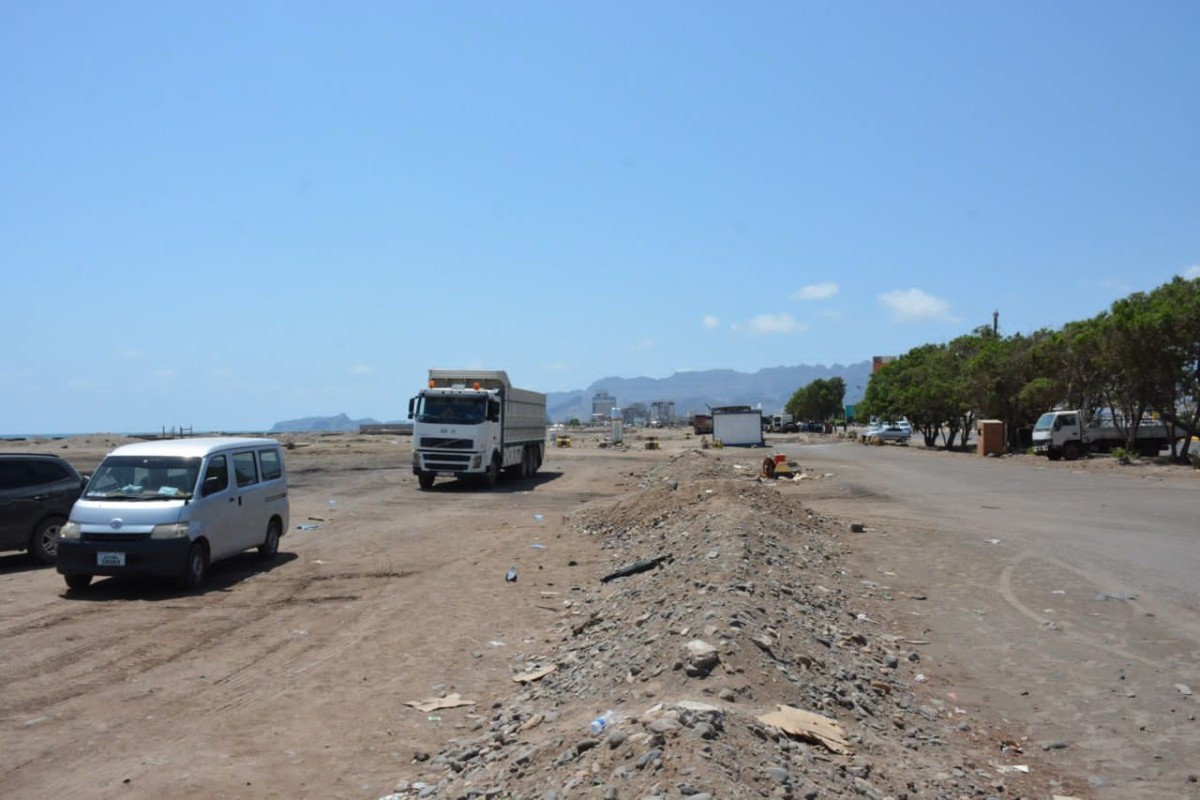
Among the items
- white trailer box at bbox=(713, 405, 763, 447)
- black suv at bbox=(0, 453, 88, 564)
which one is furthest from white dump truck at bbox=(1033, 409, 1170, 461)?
black suv at bbox=(0, 453, 88, 564)

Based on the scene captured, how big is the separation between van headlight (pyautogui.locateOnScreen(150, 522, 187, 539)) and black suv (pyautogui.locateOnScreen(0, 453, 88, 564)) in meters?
3.26

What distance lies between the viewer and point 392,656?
31.2 ft

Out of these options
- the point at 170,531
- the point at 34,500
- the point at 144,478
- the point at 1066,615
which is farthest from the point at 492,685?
the point at 34,500

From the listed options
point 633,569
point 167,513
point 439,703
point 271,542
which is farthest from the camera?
point 271,542

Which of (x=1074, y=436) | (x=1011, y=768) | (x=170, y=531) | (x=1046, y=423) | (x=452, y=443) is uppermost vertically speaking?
(x=1046, y=423)

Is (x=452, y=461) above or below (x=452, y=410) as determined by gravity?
below

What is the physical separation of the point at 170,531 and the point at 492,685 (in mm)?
5815

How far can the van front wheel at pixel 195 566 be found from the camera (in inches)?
489

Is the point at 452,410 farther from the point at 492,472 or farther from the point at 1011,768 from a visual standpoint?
the point at 1011,768

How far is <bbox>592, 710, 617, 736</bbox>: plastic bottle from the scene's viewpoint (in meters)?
5.85

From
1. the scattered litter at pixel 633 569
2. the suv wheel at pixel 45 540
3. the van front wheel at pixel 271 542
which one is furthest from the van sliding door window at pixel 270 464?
the scattered litter at pixel 633 569

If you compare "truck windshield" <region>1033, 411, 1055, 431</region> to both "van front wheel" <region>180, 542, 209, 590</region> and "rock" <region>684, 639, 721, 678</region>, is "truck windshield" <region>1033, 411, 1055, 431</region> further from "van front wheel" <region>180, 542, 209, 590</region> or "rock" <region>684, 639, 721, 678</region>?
"rock" <region>684, 639, 721, 678</region>

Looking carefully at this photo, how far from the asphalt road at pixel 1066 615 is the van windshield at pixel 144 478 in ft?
31.0

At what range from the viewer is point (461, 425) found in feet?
97.3
